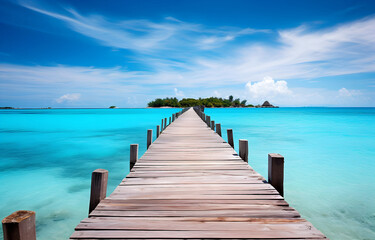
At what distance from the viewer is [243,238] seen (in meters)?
2.19

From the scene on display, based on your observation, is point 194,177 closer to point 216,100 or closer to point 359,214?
Result: point 359,214

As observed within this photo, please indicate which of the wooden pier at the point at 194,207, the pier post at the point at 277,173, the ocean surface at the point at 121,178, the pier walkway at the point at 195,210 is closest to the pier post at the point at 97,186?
the wooden pier at the point at 194,207

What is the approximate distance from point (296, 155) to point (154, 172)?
1131cm

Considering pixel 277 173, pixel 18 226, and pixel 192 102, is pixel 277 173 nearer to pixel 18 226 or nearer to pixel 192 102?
pixel 18 226

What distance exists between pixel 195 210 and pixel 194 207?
72 millimetres

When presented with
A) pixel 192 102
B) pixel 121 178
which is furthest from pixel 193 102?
pixel 121 178

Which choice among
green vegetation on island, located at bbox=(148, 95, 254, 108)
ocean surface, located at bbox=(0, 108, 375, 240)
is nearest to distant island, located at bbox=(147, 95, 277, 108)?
green vegetation on island, located at bbox=(148, 95, 254, 108)

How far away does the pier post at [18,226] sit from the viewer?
155 cm

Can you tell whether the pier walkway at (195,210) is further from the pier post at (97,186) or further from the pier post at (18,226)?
the pier post at (18,226)

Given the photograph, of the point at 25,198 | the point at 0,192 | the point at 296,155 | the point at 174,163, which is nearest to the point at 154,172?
the point at 174,163

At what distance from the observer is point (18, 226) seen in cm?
156

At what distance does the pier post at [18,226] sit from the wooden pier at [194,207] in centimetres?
65

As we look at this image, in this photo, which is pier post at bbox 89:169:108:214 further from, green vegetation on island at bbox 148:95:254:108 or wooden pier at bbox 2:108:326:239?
green vegetation on island at bbox 148:95:254:108

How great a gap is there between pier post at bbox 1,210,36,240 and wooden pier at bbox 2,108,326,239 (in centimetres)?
65
